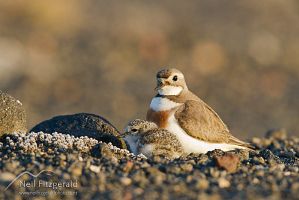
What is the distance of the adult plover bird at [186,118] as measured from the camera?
10062mm

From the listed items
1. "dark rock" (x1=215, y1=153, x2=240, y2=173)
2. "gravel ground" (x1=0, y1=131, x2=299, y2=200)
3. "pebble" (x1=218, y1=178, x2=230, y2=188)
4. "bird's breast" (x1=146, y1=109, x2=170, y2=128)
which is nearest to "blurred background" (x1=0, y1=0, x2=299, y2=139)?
"bird's breast" (x1=146, y1=109, x2=170, y2=128)

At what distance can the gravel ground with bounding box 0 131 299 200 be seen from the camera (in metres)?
7.13

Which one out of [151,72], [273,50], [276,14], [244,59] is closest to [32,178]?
[151,72]

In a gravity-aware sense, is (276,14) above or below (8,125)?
above

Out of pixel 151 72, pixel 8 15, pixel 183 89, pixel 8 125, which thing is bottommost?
pixel 8 125

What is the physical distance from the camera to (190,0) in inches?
1378

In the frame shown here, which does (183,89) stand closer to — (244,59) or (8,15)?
(244,59)

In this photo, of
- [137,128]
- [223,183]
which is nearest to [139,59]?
[137,128]

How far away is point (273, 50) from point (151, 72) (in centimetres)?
535

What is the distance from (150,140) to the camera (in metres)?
9.57

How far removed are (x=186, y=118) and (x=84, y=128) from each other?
1.37m

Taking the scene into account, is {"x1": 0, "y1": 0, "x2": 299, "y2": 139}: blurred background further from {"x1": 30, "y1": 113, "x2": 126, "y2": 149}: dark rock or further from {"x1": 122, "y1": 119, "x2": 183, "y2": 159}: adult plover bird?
{"x1": 122, "y1": 119, "x2": 183, "y2": 159}: adult plover bird

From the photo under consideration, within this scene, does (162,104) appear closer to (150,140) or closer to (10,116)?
(150,140)

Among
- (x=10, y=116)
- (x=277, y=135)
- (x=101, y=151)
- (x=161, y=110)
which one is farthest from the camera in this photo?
(x=277, y=135)
